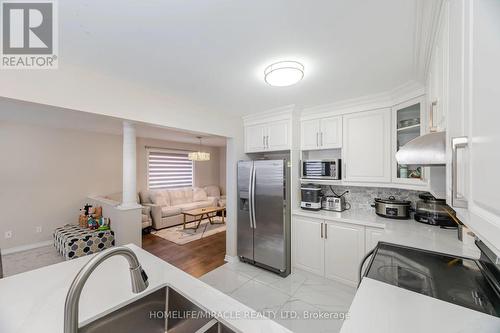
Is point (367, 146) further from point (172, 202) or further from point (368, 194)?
point (172, 202)

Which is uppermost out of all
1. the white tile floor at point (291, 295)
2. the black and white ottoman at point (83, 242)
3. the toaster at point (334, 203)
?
the toaster at point (334, 203)

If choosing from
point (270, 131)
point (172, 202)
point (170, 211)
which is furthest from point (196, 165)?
point (270, 131)

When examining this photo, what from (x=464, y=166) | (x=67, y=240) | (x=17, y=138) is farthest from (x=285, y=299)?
(x=17, y=138)

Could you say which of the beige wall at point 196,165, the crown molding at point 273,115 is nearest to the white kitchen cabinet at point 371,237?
the crown molding at point 273,115

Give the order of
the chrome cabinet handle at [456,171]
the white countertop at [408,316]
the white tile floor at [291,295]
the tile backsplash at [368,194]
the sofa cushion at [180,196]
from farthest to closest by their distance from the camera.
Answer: the sofa cushion at [180,196], the tile backsplash at [368,194], the white tile floor at [291,295], the white countertop at [408,316], the chrome cabinet handle at [456,171]

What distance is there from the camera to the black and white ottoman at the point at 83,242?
292 centimetres

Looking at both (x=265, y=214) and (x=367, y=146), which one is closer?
(x=367, y=146)

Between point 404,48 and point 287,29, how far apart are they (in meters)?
0.92

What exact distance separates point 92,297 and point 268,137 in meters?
2.63

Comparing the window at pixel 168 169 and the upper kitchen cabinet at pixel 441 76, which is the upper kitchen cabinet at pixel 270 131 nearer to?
the upper kitchen cabinet at pixel 441 76

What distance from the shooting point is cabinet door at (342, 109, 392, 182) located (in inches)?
93.1

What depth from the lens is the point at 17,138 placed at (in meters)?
3.68

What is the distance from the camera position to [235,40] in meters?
1.37

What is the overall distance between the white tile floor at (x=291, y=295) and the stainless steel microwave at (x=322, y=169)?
1.35 m
